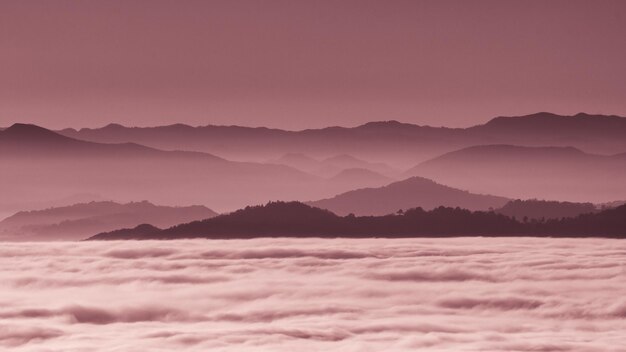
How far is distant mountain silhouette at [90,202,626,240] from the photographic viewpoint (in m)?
10.0

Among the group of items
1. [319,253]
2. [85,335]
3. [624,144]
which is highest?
[624,144]

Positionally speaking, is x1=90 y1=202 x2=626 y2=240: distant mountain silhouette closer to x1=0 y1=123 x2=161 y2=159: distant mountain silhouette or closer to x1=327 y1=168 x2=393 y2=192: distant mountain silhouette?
x1=327 y1=168 x2=393 y2=192: distant mountain silhouette

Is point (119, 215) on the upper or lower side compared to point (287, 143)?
lower

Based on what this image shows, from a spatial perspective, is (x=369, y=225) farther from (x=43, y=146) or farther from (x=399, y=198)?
(x=43, y=146)

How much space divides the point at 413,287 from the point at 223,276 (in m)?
1.88

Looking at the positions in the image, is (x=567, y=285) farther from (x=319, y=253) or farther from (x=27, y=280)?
(x=27, y=280)

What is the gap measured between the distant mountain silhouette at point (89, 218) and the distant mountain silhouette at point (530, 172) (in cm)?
373

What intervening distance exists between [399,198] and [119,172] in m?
4.92

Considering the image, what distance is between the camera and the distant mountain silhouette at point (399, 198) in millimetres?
10797

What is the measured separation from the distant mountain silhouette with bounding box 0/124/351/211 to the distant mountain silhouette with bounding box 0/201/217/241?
0.31 m

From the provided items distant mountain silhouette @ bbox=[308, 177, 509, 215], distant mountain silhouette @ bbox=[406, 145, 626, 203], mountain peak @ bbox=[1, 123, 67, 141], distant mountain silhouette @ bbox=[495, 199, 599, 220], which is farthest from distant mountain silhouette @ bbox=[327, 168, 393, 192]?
mountain peak @ bbox=[1, 123, 67, 141]

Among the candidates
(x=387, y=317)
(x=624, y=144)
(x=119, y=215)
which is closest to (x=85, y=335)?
(x=387, y=317)

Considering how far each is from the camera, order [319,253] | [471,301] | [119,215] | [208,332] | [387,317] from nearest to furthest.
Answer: [208,332], [387,317], [471,301], [319,253], [119,215]

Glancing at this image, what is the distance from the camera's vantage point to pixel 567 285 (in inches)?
241
